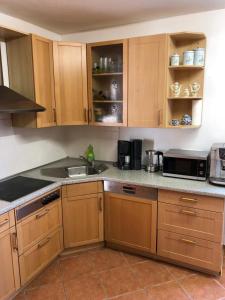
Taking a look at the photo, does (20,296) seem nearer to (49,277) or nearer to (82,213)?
(49,277)

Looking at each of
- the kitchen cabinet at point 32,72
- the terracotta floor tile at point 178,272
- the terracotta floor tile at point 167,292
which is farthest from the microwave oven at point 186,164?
the kitchen cabinet at point 32,72

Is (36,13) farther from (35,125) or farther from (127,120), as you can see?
(127,120)

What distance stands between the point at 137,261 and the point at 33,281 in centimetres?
102

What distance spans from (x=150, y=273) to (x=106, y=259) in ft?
1.57

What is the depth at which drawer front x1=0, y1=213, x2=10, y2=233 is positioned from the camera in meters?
1.80

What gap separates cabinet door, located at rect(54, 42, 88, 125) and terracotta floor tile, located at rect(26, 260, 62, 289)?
58.8 inches

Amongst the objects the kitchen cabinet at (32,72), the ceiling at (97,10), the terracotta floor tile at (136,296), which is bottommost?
the terracotta floor tile at (136,296)

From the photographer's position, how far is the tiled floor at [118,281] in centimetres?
205

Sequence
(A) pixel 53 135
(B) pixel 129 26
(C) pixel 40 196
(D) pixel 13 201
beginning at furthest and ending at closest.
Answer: (A) pixel 53 135
(B) pixel 129 26
(C) pixel 40 196
(D) pixel 13 201

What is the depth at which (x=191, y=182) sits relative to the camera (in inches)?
91.8

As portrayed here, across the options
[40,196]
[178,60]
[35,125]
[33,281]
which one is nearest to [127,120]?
[178,60]

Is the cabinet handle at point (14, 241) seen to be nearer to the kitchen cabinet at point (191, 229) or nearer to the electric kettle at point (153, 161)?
the kitchen cabinet at point (191, 229)

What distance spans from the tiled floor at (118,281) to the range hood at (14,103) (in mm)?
1551

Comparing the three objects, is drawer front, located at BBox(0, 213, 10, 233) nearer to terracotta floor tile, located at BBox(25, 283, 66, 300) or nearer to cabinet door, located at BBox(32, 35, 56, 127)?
terracotta floor tile, located at BBox(25, 283, 66, 300)
